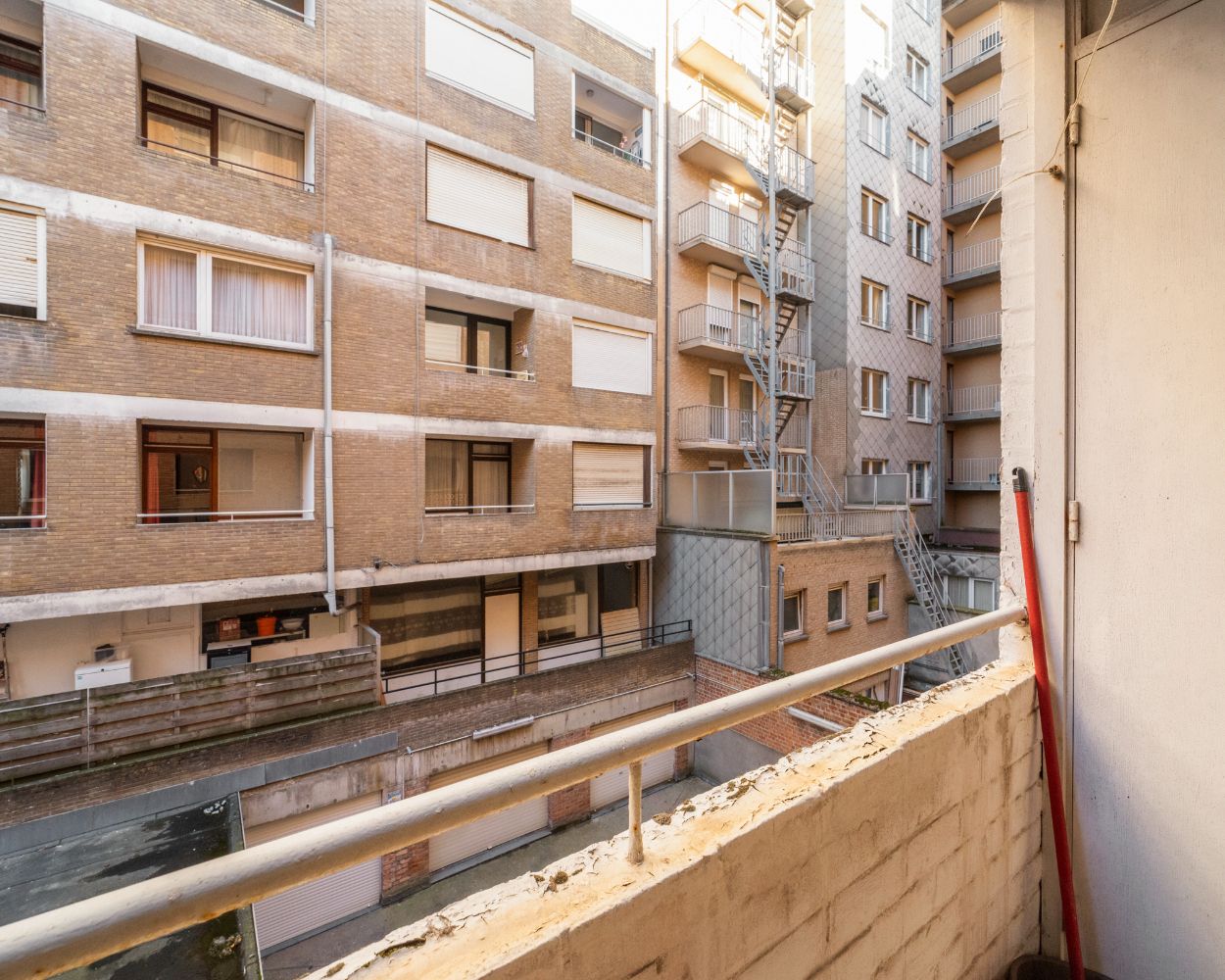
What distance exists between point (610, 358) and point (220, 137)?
21.1 feet

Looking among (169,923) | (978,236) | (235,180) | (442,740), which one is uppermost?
(978,236)

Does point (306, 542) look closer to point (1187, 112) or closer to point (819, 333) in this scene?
point (1187, 112)

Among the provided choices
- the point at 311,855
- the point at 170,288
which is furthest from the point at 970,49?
the point at 311,855

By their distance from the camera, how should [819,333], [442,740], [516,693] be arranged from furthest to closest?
[819,333] < [516,693] < [442,740]

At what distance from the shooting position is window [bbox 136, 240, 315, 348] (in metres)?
7.01

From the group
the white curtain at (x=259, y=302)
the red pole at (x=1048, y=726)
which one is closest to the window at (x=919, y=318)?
the white curtain at (x=259, y=302)

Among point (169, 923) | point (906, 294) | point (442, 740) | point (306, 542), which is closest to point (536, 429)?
point (306, 542)

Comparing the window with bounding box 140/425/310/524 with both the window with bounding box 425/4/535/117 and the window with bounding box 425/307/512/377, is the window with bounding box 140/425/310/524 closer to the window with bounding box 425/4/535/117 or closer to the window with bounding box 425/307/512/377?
the window with bounding box 425/307/512/377

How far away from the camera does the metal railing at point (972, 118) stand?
1753 cm

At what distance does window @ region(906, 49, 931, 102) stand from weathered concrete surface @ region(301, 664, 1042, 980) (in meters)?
21.2

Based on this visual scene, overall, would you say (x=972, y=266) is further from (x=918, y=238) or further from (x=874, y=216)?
(x=874, y=216)

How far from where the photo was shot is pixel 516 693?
336 inches

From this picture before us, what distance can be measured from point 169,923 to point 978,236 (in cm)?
2295

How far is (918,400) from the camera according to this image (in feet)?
58.6
